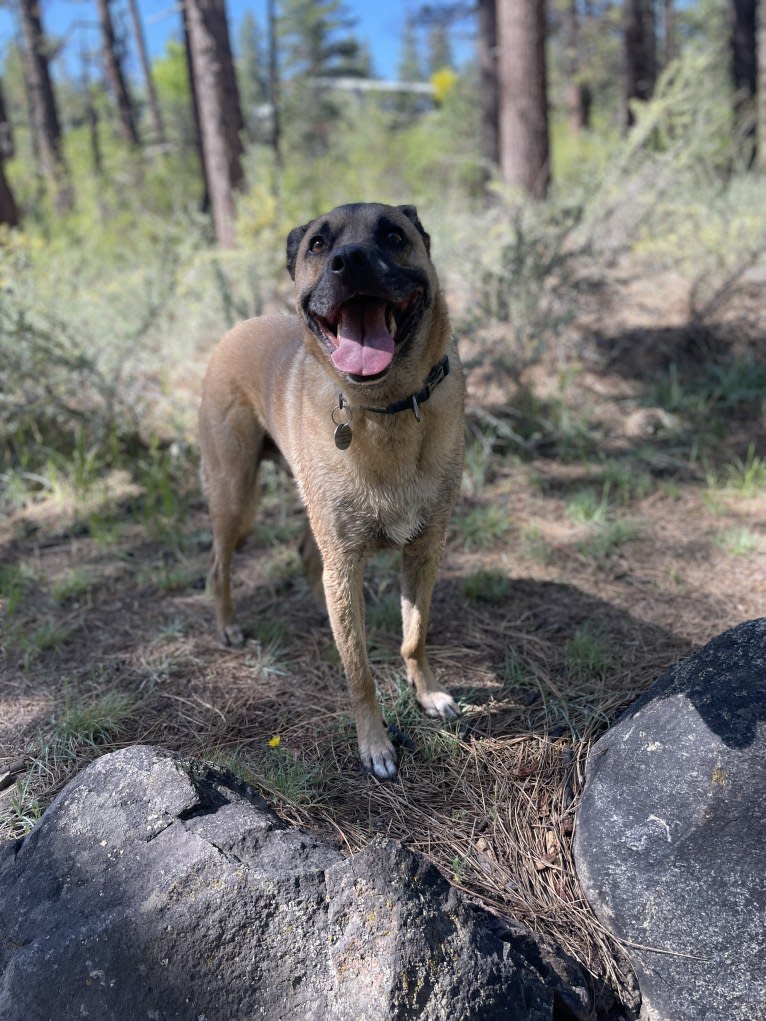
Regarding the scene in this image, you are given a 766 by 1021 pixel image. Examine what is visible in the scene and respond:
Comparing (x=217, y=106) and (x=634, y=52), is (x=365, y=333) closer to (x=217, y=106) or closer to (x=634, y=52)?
(x=217, y=106)

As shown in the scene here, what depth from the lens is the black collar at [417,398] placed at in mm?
2490

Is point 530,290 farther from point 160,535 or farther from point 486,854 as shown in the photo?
point 486,854

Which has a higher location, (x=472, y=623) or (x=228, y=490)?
(x=228, y=490)

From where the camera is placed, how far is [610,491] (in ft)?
16.0

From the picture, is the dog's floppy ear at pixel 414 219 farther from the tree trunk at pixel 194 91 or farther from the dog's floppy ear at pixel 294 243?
the tree trunk at pixel 194 91

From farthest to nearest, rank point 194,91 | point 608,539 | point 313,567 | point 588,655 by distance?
point 194,91 < point 608,539 < point 313,567 < point 588,655

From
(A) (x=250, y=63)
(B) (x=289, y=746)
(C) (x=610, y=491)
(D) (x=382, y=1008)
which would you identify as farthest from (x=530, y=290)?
(A) (x=250, y=63)

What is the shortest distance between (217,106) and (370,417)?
276 inches

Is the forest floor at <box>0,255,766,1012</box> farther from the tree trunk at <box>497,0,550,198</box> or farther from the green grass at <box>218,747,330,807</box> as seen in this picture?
the tree trunk at <box>497,0,550,198</box>

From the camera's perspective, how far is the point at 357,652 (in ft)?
9.12

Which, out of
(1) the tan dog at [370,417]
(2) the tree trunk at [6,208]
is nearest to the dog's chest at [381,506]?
(1) the tan dog at [370,417]

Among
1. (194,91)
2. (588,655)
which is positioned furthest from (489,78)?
(588,655)

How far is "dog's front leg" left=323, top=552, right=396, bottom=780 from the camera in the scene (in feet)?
8.86

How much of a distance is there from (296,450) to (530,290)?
3389mm
